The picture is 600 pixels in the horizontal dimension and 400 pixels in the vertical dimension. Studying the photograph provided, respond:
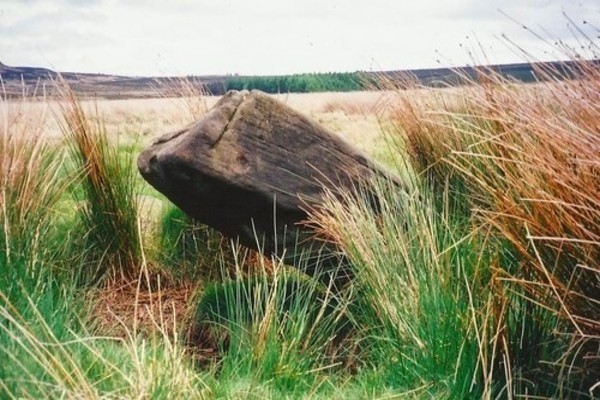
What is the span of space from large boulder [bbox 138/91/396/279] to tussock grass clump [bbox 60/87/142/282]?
1.06 ft

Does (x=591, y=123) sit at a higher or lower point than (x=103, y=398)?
higher

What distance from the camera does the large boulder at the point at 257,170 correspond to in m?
3.55

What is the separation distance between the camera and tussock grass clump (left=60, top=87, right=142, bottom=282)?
13.2 ft

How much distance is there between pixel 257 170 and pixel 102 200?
895 mm

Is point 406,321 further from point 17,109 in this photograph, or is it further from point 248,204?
point 17,109

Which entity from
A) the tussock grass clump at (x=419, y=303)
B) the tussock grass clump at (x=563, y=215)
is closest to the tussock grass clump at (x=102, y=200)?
the tussock grass clump at (x=419, y=303)

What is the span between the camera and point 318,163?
379cm

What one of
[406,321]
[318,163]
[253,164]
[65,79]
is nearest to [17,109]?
[65,79]

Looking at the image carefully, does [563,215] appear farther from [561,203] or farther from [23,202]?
[23,202]

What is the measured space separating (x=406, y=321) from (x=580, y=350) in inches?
24.2

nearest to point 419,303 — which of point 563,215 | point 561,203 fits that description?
point 563,215

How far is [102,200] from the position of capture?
160 inches

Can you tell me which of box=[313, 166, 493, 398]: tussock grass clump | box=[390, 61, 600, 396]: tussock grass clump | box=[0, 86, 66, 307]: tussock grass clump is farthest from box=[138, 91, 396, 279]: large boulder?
box=[390, 61, 600, 396]: tussock grass clump

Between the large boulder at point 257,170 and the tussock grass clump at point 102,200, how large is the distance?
0.32 meters
